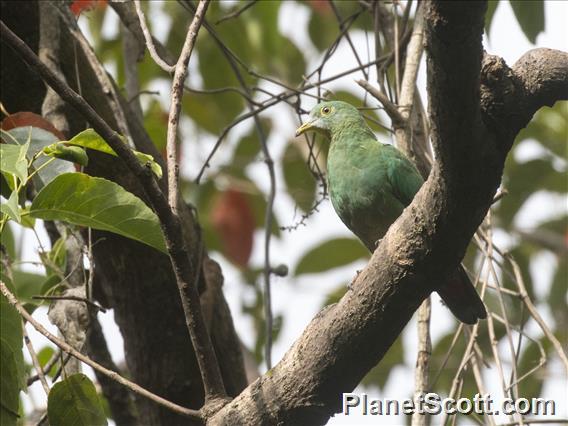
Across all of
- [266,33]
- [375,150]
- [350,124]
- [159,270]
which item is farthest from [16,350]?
[266,33]

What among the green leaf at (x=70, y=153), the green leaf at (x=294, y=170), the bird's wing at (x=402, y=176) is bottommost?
the green leaf at (x=70, y=153)

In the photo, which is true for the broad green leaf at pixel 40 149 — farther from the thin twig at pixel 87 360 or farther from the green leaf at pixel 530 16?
the green leaf at pixel 530 16

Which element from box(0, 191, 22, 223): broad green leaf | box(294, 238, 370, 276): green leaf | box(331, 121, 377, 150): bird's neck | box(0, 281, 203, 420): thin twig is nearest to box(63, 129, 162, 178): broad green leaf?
box(0, 191, 22, 223): broad green leaf

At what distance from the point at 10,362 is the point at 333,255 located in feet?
10.3

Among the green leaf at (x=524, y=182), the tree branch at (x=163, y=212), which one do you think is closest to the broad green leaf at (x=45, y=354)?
the tree branch at (x=163, y=212)

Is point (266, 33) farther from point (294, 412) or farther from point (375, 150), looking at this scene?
point (294, 412)

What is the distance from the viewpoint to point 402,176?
369 cm

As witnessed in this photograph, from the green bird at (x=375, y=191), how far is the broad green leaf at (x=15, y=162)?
5.55ft

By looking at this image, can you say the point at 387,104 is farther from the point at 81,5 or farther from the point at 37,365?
the point at 81,5

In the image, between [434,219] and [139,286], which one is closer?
[434,219]

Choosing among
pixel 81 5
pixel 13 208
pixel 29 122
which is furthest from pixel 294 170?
pixel 13 208

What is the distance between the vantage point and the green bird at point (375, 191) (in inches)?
141

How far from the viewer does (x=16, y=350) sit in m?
2.73

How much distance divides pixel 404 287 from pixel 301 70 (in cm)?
374
